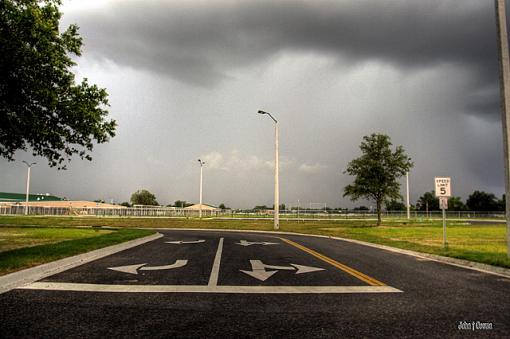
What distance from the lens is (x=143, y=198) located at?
16400 cm

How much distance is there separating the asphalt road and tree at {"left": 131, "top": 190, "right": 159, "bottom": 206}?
160m

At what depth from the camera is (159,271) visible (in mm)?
8875

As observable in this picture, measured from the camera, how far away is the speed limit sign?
15.4 meters

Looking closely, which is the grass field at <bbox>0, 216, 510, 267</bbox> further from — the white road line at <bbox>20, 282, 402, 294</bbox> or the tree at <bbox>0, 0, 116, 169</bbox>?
the tree at <bbox>0, 0, 116, 169</bbox>

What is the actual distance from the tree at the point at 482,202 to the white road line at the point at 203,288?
14279 cm

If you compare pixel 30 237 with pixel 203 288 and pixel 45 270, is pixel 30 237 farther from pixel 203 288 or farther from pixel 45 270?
pixel 203 288

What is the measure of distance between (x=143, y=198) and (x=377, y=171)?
134 m

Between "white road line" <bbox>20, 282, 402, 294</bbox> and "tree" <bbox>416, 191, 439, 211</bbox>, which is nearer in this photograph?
"white road line" <bbox>20, 282, 402, 294</bbox>

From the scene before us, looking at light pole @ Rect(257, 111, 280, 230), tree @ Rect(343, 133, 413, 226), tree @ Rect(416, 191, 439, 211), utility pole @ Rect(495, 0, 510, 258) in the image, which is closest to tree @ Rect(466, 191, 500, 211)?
tree @ Rect(416, 191, 439, 211)

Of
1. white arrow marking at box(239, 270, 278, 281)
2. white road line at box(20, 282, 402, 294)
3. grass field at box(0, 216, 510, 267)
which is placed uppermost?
white road line at box(20, 282, 402, 294)

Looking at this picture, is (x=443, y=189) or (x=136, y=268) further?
(x=443, y=189)

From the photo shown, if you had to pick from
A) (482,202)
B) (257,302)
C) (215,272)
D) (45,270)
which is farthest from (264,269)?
(482,202)

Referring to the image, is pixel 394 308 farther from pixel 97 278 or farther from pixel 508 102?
pixel 508 102

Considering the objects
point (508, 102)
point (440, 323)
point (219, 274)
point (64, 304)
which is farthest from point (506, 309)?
point (508, 102)
